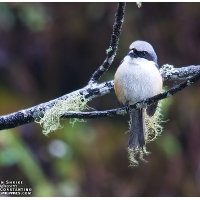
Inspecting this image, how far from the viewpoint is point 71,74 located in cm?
712

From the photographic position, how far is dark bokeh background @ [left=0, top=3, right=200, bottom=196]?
20.8 ft

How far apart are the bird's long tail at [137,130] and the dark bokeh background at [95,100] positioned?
2221 millimetres

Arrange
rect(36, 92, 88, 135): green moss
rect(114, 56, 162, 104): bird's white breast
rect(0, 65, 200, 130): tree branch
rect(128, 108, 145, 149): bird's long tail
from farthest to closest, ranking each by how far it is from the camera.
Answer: rect(128, 108, 145, 149): bird's long tail, rect(114, 56, 162, 104): bird's white breast, rect(36, 92, 88, 135): green moss, rect(0, 65, 200, 130): tree branch

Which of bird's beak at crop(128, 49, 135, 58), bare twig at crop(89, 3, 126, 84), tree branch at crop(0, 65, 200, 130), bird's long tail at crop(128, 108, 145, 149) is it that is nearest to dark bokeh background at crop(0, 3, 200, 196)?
bird's long tail at crop(128, 108, 145, 149)

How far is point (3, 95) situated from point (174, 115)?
7.47 ft

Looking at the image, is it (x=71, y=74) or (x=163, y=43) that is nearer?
(x=163, y=43)

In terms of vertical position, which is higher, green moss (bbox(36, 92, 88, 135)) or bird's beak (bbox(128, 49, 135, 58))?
bird's beak (bbox(128, 49, 135, 58))

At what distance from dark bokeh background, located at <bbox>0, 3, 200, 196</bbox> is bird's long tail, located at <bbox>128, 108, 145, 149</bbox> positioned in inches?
87.5

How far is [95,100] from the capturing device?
6727 millimetres

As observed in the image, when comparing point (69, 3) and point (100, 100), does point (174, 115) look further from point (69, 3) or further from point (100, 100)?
point (69, 3)

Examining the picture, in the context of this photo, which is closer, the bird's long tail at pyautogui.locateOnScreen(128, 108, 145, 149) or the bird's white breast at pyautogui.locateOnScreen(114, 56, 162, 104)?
the bird's white breast at pyautogui.locateOnScreen(114, 56, 162, 104)

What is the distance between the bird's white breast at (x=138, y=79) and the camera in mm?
3555

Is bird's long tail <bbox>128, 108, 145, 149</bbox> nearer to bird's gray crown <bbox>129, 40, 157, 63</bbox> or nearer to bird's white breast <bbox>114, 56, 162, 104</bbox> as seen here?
bird's white breast <bbox>114, 56, 162, 104</bbox>

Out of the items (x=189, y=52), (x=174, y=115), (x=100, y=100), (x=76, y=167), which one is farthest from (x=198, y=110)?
(x=76, y=167)
